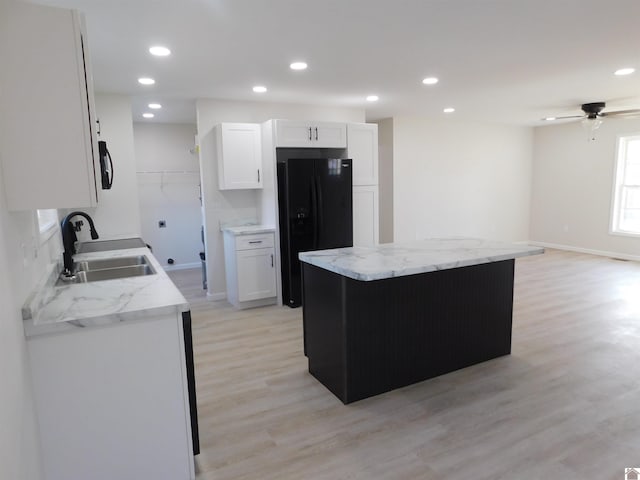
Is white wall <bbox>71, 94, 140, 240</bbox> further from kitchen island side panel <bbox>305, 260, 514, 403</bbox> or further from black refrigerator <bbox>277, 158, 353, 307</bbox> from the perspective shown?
kitchen island side panel <bbox>305, 260, 514, 403</bbox>

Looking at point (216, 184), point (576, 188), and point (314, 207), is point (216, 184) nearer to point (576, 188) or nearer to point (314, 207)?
point (314, 207)

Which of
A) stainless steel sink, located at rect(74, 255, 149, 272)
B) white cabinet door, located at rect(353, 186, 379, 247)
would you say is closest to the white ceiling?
white cabinet door, located at rect(353, 186, 379, 247)

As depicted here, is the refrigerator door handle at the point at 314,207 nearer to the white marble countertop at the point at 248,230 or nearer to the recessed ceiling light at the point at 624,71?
the white marble countertop at the point at 248,230

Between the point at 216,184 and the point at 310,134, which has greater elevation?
the point at 310,134

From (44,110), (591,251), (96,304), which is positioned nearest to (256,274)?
(96,304)

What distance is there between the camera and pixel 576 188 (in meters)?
7.65

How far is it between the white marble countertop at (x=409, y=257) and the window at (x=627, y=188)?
17.8 ft

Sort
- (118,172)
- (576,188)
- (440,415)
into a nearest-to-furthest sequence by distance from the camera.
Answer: (440,415) < (118,172) < (576,188)

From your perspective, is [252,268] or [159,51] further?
[252,268]

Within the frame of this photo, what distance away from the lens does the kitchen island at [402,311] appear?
259cm

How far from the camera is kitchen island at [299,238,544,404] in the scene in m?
2.59

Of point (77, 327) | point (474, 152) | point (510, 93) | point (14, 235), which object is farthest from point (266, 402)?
point (474, 152)

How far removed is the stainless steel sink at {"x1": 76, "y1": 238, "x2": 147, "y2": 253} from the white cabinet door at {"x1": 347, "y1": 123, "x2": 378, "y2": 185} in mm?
2660

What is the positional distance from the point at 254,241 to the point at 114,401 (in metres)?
2.99
